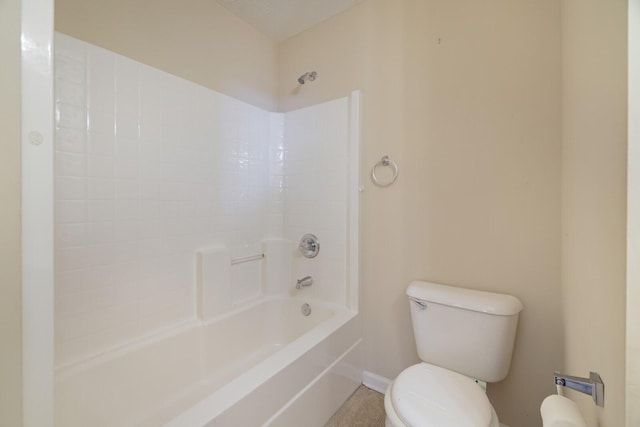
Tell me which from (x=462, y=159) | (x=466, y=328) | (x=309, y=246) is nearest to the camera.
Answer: (x=466, y=328)

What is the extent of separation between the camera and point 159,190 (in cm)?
143

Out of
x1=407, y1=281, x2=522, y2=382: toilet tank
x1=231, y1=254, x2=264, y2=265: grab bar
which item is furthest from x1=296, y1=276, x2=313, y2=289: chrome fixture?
x1=407, y1=281, x2=522, y2=382: toilet tank

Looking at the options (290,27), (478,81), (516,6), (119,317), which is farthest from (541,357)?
(290,27)

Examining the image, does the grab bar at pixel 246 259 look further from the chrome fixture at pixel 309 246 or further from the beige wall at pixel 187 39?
the beige wall at pixel 187 39

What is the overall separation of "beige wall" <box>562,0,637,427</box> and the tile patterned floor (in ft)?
3.14

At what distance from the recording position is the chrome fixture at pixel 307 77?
192 cm

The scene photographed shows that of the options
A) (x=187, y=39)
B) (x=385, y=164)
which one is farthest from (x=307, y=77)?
(x=385, y=164)

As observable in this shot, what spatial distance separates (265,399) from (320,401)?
43cm

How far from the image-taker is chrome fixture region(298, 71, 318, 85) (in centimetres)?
192

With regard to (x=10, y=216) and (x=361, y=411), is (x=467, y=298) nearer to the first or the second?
(x=361, y=411)

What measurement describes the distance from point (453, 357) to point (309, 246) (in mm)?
1085

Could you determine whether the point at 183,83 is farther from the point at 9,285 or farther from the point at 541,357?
the point at 541,357

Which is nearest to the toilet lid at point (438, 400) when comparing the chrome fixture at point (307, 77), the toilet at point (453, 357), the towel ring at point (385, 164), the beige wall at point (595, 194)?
the toilet at point (453, 357)

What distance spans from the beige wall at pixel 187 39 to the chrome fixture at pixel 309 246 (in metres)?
1.12
